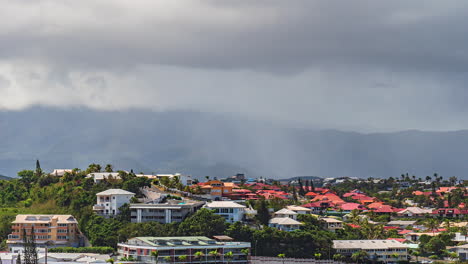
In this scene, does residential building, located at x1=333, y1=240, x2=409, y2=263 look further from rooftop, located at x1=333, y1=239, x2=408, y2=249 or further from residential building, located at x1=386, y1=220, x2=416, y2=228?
residential building, located at x1=386, y1=220, x2=416, y2=228

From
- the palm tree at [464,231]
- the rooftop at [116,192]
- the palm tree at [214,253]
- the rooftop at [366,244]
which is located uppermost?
the rooftop at [116,192]

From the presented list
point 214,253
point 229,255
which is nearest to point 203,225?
point 229,255

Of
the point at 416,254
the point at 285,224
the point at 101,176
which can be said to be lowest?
the point at 416,254

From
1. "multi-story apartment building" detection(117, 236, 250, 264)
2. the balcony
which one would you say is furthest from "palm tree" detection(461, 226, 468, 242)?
the balcony

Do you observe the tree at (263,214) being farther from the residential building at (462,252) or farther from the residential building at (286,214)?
the residential building at (462,252)

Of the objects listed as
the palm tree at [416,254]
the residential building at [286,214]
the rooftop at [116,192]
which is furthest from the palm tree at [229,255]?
the palm tree at [416,254]

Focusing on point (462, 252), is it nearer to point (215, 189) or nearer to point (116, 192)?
point (215, 189)
